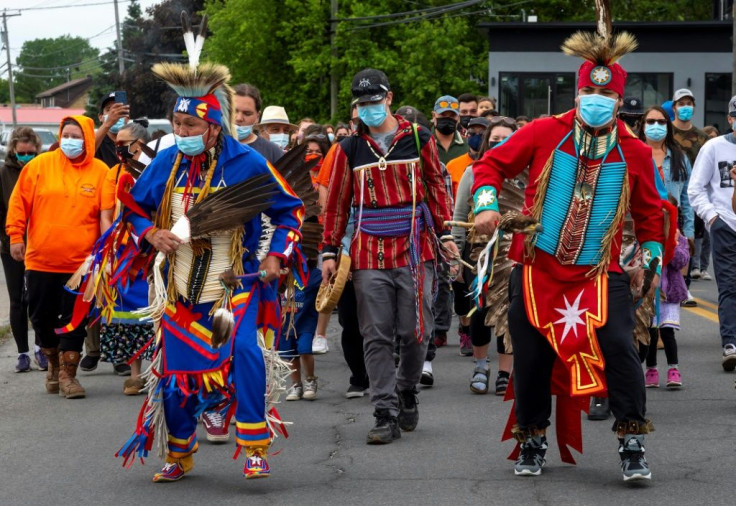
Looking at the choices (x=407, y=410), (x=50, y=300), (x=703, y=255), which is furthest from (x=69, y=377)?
(x=703, y=255)

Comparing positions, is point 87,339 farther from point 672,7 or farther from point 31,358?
point 672,7

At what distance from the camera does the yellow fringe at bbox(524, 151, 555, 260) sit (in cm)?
628

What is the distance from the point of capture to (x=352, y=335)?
29.9 feet

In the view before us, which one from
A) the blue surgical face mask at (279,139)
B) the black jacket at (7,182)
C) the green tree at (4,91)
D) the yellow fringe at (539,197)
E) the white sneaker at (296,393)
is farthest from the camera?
the green tree at (4,91)

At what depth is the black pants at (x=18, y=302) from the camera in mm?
10609

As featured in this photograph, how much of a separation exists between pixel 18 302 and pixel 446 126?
4036mm

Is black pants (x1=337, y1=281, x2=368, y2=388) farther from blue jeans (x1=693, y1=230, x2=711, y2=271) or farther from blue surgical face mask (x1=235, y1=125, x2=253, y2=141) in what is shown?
blue jeans (x1=693, y1=230, x2=711, y2=271)

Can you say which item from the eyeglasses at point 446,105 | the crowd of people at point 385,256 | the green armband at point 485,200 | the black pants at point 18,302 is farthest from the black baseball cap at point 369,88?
the black pants at point 18,302

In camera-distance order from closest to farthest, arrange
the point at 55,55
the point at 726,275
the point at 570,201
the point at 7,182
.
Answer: the point at 570,201 → the point at 726,275 → the point at 7,182 → the point at 55,55

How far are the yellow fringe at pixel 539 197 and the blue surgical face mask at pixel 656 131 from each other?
3718 millimetres

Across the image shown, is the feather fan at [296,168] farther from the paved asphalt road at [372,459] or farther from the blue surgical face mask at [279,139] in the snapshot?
the blue surgical face mask at [279,139]

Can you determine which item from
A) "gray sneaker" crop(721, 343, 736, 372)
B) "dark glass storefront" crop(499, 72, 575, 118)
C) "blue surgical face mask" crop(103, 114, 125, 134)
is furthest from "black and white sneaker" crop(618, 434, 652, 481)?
"dark glass storefront" crop(499, 72, 575, 118)

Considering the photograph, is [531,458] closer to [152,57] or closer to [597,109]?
[597,109]

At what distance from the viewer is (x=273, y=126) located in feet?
37.0
